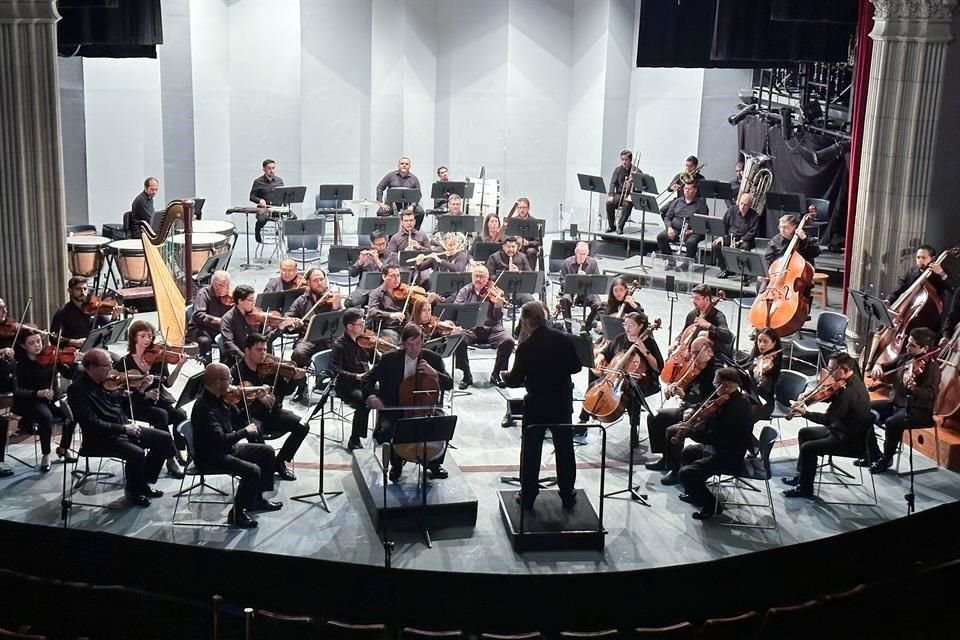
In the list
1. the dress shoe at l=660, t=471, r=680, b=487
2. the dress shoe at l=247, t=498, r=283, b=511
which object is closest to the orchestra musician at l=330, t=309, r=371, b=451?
the dress shoe at l=247, t=498, r=283, b=511

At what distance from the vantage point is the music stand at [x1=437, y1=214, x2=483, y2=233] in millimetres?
14453

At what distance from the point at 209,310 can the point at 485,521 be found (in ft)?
13.0

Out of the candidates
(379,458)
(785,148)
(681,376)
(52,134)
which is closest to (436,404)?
(379,458)

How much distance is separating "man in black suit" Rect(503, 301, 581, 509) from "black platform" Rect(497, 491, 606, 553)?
107 millimetres

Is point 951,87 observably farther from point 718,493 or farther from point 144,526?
point 144,526

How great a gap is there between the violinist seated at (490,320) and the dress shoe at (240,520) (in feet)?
12.4

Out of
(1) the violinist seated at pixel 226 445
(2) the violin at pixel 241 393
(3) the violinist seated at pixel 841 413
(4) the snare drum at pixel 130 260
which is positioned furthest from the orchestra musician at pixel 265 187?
(3) the violinist seated at pixel 841 413

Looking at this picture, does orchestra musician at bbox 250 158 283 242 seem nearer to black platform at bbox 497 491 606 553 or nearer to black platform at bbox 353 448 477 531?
black platform at bbox 353 448 477 531

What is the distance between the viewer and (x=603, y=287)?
1184cm

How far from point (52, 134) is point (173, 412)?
3161mm

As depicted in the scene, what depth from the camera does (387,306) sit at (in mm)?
11461


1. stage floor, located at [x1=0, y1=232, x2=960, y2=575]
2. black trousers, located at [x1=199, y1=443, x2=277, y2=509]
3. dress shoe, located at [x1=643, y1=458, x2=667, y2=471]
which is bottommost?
stage floor, located at [x1=0, y1=232, x2=960, y2=575]

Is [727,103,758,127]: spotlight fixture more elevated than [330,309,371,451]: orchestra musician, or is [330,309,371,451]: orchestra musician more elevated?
[727,103,758,127]: spotlight fixture

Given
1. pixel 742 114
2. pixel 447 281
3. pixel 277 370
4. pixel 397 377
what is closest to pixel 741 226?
pixel 742 114
